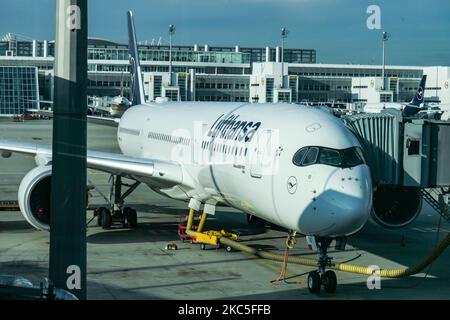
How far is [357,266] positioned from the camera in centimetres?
1958

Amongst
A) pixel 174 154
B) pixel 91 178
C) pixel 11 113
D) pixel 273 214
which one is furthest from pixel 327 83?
pixel 273 214

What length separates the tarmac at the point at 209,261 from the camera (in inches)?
648

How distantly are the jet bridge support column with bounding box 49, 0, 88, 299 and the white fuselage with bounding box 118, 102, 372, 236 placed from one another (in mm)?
7334

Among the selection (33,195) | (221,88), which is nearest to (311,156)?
(33,195)

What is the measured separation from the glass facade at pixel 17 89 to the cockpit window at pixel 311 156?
302 ft

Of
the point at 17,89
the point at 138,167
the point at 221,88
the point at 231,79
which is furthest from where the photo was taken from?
the point at 17,89

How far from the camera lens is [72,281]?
8.83 meters

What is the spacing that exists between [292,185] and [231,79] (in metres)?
82.0

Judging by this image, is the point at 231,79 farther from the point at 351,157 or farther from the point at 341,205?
the point at 341,205

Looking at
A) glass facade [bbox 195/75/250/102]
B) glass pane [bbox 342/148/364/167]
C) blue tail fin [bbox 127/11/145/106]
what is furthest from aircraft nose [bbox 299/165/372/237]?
glass facade [bbox 195/75/250/102]

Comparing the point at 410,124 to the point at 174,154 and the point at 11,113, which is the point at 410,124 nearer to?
the point at 174,154

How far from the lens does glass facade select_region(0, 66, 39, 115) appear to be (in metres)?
107
